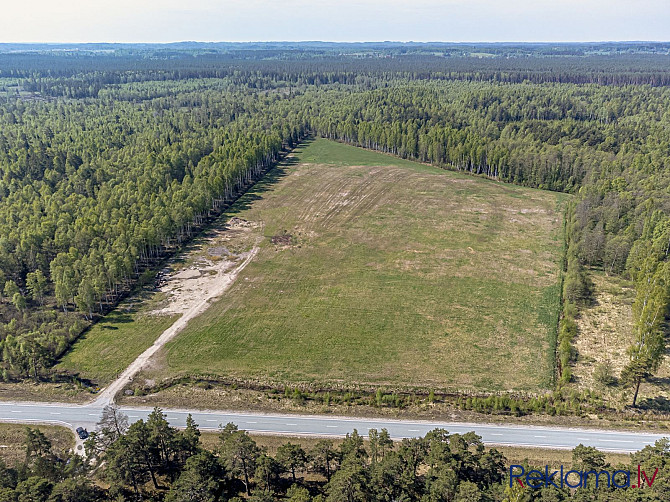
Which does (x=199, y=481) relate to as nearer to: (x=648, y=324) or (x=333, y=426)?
(x=333, y=426)

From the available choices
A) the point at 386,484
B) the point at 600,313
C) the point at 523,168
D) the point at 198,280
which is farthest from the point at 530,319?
the point at 523,168

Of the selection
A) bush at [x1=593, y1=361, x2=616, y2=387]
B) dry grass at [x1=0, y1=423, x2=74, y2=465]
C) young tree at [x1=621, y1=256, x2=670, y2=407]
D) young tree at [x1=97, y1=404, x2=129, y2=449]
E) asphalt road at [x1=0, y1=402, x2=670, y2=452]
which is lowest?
dry grass at [x1=0, y1=423, x2=74, y2=465]

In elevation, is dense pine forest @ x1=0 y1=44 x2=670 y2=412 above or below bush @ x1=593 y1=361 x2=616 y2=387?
above

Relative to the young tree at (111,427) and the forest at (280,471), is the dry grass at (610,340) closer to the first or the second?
the forest at (280,471)

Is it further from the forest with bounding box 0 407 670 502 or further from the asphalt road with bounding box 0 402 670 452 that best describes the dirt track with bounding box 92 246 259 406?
the forest with bounding box 0 407 670 502

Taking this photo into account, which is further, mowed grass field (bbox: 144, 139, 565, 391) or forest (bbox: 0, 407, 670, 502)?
mowed grass field (bbox: 144, 139, 565, 391)

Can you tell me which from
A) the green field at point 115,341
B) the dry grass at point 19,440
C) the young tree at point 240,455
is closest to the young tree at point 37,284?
the green field at point 115,341

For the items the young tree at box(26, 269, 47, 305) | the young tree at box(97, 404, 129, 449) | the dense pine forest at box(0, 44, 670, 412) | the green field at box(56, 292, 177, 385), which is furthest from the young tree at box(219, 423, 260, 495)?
the young tree at box(26, 269, 47, 305)

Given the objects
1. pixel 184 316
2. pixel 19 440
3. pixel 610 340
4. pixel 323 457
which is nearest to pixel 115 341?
pixel 184 316
